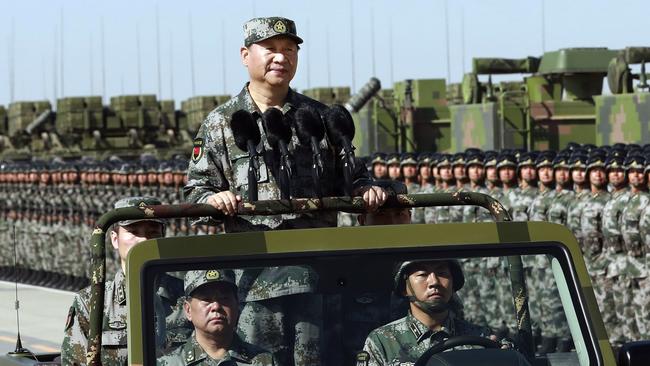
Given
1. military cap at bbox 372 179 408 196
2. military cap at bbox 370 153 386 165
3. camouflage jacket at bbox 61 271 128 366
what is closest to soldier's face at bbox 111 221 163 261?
camouflage jacket at bbox 61 271 128 366

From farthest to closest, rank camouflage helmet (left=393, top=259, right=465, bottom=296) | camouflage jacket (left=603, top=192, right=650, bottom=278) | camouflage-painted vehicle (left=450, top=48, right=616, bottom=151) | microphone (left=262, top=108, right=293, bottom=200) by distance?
camouflage-painted vehicle (left=450, top=48, right=616, bottom=151)
camouflage jacket (left=603, top=192, right=650, bottom=278)
microphone (left=262, top=108, right=293, bottom=200)
camouflage helmet (left=393, top=259, right=465, bottom=296)

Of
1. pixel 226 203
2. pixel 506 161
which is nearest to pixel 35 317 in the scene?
pixel 506 161

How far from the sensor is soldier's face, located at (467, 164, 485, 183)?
15891mm

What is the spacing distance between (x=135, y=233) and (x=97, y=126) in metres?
33.0

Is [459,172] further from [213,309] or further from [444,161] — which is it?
[213,309]

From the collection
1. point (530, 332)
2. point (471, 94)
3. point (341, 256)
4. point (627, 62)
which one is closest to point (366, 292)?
point (341, 256)

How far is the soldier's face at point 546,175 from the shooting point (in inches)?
578

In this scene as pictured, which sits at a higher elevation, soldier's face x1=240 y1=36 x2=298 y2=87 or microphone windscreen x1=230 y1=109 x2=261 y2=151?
soldier's face x1=240 y1=36 x2=298 y2=87

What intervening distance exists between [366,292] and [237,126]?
36.4 inches

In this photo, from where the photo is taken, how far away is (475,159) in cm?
1600

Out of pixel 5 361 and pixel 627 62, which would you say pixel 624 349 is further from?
pixel 627 62

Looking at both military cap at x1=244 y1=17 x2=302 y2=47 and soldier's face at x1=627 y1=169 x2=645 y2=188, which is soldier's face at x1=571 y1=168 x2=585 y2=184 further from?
military cap at x1=244 y1=17 x2=302 y2=47

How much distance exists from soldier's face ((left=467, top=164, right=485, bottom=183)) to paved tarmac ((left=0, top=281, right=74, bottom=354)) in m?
4.03

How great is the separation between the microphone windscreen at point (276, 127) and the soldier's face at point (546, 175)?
9696mm
